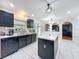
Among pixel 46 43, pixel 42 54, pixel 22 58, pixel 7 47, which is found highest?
pixel 46 43

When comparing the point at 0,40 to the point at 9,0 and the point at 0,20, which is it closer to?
the point at 0,20

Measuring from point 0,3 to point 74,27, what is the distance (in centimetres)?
748

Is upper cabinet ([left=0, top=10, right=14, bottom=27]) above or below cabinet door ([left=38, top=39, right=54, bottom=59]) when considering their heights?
above

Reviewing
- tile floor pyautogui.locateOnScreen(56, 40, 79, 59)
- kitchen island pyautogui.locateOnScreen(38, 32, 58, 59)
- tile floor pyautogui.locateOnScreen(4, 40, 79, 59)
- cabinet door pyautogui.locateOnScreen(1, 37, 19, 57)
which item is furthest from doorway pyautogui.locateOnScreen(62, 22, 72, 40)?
cabinet door pyautogui.locateOnScreen(1, 37, 19, 57)

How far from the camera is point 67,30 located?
30.0ft

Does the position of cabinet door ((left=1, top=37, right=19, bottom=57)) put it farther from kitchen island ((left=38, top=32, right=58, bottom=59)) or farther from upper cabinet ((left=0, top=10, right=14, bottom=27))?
kitchen island ((left=38, top=32, right=58, bottom=59))

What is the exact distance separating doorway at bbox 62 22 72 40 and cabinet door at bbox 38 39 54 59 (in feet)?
22.3

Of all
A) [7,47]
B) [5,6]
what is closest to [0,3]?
[5,6]

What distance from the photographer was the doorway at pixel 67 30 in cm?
885

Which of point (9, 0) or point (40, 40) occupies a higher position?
point (9, 0)

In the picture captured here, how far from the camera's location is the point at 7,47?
323cm

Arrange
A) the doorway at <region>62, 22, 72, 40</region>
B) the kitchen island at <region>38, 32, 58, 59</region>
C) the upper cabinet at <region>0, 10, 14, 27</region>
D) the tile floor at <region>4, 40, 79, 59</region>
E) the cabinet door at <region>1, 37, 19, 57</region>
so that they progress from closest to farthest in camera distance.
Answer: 1. the kitchen island at <region>38, 32, 58, 59</region>
2. the cabinet door at <region>1, 37, 19, 57</region>
3. the tile floor at <region>4, 40, 79, 59</region>
4. the upper cabinet at <region>0, 10, 14, 27</region>
5. the doorway at <region>62, 22, 72, 40</region>

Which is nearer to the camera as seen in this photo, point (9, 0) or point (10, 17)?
point (9, 0)

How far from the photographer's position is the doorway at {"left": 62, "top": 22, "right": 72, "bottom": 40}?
8852 mm
